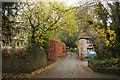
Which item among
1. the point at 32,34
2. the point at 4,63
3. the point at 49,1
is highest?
the point at 49,1

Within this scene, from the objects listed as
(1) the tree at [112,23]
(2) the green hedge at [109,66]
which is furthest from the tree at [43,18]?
(2) the green hedge at [109,66]

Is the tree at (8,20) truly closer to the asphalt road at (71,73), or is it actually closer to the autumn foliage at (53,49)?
the asphalt road at (71,73)

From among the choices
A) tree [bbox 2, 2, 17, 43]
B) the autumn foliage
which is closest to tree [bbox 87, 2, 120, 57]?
tree [bbox 2, 2, 17, 43]

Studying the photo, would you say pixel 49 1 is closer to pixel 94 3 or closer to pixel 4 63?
pixel 94 3

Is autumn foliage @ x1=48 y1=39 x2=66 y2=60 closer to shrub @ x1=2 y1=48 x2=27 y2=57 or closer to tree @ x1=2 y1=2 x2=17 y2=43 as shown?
shrub @ x1=2 y1=48 x2=27 y2=57

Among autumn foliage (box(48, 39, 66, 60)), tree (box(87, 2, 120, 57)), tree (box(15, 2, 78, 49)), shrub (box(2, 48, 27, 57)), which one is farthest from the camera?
autumn foliage (box(48, 39, 66, 60))

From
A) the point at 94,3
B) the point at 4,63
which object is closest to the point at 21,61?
the point at 4,63

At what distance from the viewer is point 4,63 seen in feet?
34.2

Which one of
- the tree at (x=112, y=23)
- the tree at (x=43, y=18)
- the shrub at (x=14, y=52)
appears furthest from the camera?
the tree at (x=43, y=18)

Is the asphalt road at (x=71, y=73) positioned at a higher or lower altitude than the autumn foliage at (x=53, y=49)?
lower

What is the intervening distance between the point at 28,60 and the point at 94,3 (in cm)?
744

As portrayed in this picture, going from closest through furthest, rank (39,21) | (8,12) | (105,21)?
(8,12)
(105,21)
(39,21)

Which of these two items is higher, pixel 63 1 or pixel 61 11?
pixel 63 1

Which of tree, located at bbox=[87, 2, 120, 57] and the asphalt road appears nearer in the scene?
the asphalt road
